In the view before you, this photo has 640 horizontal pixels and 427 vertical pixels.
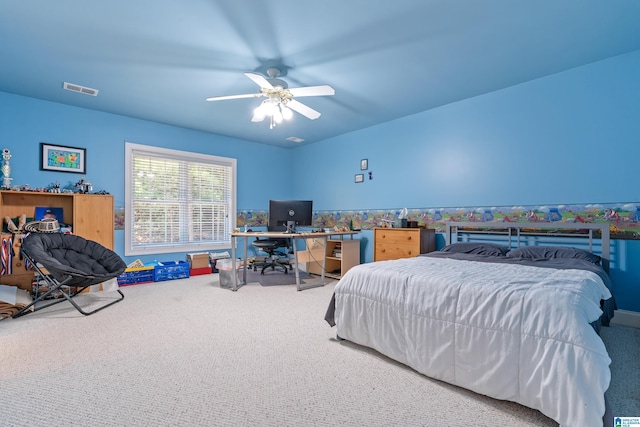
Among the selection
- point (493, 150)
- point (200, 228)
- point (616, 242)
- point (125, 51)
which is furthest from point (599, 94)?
point (200, 228)

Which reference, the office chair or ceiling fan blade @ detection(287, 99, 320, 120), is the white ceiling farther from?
the office chair

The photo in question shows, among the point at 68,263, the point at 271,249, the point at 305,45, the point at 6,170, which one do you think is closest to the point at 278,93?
the point at 305,45

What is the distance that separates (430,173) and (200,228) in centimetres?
401

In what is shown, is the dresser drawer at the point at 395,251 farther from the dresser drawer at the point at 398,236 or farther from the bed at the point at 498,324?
the bed at the point at 498,324

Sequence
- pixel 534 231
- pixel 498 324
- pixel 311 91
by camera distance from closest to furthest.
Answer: pixel 498 324 < pixel 311 91 < pixel 534 231

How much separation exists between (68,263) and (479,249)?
15.1 ft

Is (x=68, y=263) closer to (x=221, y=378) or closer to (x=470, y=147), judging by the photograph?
(x=221, y=378)

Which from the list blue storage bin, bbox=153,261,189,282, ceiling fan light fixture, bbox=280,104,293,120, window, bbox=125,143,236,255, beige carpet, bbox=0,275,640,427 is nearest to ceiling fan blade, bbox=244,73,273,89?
ceiling fan light fixture, bbox=280,104,293,120

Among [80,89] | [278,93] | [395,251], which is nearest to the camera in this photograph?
[278,93]

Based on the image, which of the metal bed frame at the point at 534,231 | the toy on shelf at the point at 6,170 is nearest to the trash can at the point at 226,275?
the toy on shelf at the point at 6,170

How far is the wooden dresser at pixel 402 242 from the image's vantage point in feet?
12.5

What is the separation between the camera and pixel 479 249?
3201 mm

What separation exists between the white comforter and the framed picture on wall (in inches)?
164

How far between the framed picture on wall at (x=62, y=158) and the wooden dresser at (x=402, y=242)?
4.32 meters
